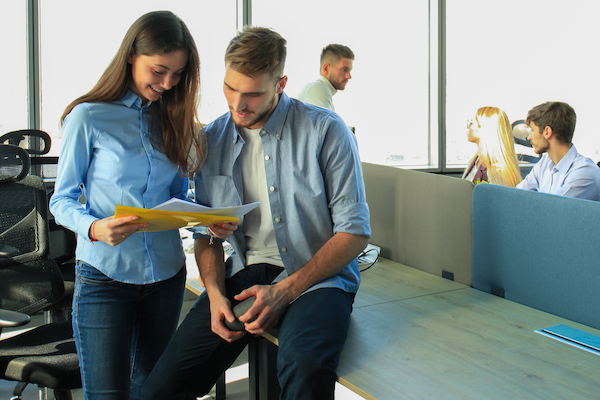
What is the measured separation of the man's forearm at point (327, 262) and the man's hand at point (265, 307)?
0.14 ft

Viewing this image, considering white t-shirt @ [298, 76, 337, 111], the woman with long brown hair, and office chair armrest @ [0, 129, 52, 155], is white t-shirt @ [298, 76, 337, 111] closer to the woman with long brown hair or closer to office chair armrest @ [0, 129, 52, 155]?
office chair armrest @ [0, 129, 52, 155]

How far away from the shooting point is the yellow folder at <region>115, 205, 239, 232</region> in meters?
1.13

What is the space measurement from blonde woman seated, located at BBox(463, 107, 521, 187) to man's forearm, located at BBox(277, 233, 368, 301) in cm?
223

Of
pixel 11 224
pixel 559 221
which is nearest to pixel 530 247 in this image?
pixel 559 221

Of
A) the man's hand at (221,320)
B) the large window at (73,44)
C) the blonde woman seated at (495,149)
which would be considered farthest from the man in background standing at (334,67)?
the man's hand at (221,320)

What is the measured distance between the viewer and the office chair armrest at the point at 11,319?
1.37 metres

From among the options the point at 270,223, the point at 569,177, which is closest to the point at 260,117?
the point at 270,223

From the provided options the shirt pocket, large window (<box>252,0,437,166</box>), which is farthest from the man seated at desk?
large window (<box>252,0,437,166</box>)

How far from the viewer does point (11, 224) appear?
2.04 m

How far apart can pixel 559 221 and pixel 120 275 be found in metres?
1.28

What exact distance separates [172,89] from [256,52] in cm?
26

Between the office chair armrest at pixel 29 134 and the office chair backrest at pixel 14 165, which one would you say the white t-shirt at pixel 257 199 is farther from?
the office chair armrest at pixel 29 134

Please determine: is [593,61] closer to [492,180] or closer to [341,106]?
[341,106]

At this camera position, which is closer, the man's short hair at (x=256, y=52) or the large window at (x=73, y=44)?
the man's short hair at (x=256, y=52)
